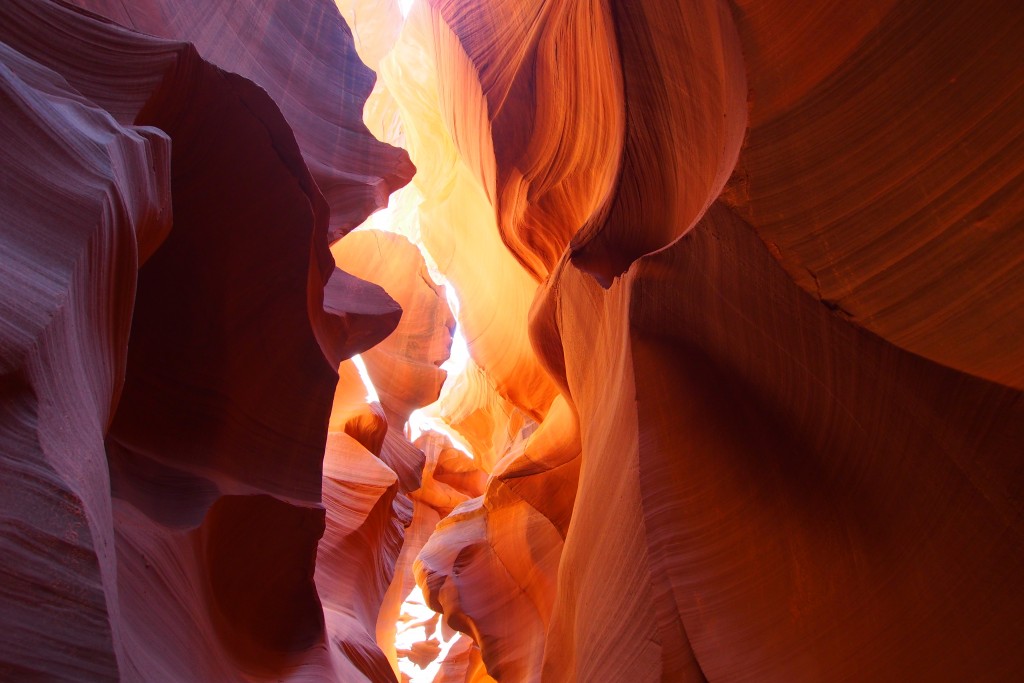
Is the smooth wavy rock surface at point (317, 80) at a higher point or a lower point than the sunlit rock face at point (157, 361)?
higher

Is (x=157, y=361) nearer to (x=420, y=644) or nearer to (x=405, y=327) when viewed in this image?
(x=405, y=327)

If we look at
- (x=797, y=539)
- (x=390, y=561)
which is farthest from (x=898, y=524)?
(x=390, y=561)

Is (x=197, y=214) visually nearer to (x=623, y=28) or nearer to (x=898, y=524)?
(x=623, y=28)

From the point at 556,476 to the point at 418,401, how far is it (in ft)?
11.2

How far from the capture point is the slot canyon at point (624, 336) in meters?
2.28

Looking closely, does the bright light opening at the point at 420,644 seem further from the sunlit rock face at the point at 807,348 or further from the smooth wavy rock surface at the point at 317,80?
the sunlit rock face at the point at 807,348

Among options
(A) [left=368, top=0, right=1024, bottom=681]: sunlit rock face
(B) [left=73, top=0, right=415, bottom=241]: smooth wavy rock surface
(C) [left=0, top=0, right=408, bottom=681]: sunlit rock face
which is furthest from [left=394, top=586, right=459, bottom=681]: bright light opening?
(A) [left=368, top=0, right=1024, bottom=681]: sunlit rock face

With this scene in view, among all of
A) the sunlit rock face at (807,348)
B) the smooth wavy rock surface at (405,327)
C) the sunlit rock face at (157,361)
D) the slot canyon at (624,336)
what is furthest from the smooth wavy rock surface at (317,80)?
the smooth wavy rock surface at (405,327)

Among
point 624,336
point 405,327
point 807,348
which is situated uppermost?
point 807,348

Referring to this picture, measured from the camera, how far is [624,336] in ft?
12.0

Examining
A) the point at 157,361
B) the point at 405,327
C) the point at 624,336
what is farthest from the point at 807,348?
the point at 405,327

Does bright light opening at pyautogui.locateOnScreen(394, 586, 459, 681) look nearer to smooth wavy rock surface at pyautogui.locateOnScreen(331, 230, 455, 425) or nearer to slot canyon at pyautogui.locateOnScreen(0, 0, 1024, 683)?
smooth wavy rock surface at pyautogui.locateOnScreen(331, 230, 455, 425)

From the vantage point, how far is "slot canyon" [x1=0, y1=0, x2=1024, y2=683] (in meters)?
2.28

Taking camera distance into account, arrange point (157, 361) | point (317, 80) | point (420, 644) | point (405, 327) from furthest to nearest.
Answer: point (420, 644) < point (405, 327) < point (317, 80) < point (157, 361)
